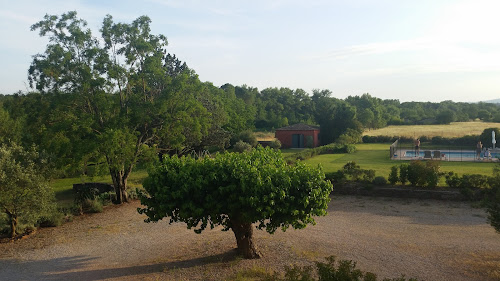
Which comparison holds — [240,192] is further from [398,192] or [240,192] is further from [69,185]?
[69,185]

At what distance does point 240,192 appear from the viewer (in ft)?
31.3

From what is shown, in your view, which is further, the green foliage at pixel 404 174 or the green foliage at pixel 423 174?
the green foliage at pixel 404 174

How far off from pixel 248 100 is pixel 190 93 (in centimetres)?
6479

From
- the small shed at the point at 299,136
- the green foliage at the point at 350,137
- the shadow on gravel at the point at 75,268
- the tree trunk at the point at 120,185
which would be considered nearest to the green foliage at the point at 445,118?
the green foliage at the point at 350,137

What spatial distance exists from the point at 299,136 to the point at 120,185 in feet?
92.1

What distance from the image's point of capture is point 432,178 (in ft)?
61.0

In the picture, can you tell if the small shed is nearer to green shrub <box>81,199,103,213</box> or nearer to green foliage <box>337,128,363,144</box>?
green foliage <box>337,128,363,144</box>

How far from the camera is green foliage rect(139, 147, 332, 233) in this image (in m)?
9.29

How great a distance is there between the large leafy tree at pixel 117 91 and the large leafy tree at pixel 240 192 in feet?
26.5

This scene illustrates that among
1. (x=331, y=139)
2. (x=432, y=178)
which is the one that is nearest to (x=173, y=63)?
(x=331, y=139)

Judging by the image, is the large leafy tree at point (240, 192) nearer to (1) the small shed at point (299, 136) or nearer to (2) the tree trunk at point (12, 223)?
(2) the tree trunk at point (12, 223)

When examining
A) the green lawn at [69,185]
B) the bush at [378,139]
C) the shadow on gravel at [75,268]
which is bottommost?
the shadow on gravel at [75,268]

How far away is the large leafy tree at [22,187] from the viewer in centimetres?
1285

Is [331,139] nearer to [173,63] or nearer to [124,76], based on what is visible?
[173,63]
